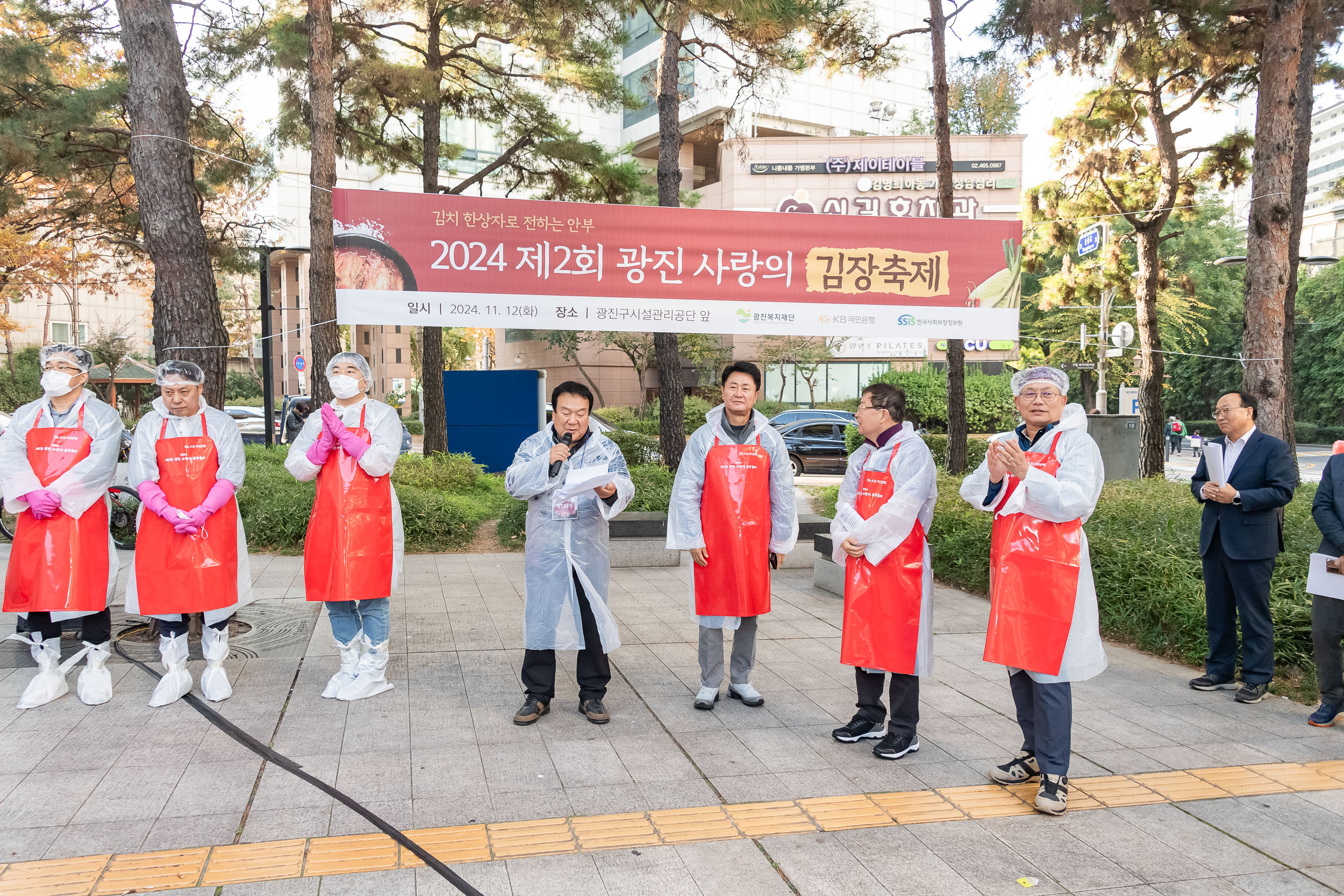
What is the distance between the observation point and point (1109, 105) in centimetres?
1452

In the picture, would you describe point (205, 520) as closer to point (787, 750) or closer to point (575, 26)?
point (787, 750)

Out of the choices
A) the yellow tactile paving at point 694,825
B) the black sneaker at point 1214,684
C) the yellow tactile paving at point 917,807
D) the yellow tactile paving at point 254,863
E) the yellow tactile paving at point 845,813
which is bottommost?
the black sneaker at point 1214,684

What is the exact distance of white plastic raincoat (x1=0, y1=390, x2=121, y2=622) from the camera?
481 cm

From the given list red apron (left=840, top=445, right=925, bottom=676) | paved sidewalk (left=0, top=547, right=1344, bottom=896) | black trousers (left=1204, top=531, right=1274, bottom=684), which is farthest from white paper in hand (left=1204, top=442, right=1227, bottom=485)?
red apron (left=840, top=445, right=925, bottom=676)

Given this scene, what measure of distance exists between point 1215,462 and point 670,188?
293 inches

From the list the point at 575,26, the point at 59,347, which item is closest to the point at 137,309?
the point at 575,26

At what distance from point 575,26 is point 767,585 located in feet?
25.4

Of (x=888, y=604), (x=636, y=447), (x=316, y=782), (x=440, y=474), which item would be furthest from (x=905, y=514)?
(x=636, y=447)

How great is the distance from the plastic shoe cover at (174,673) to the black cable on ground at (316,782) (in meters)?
0.08

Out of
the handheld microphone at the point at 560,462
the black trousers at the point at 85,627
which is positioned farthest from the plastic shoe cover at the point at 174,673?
the handheld microphone at the point at 560,462

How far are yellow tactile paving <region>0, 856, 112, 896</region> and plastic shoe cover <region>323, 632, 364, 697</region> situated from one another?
1.83 metres

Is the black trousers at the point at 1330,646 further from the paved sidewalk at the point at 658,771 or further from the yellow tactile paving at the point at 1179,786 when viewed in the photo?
the yellow tactile paving at the point at 1179,786

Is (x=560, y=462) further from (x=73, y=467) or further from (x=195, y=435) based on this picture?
(x=73, y=467)

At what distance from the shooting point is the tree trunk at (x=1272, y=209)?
8.54 meters
